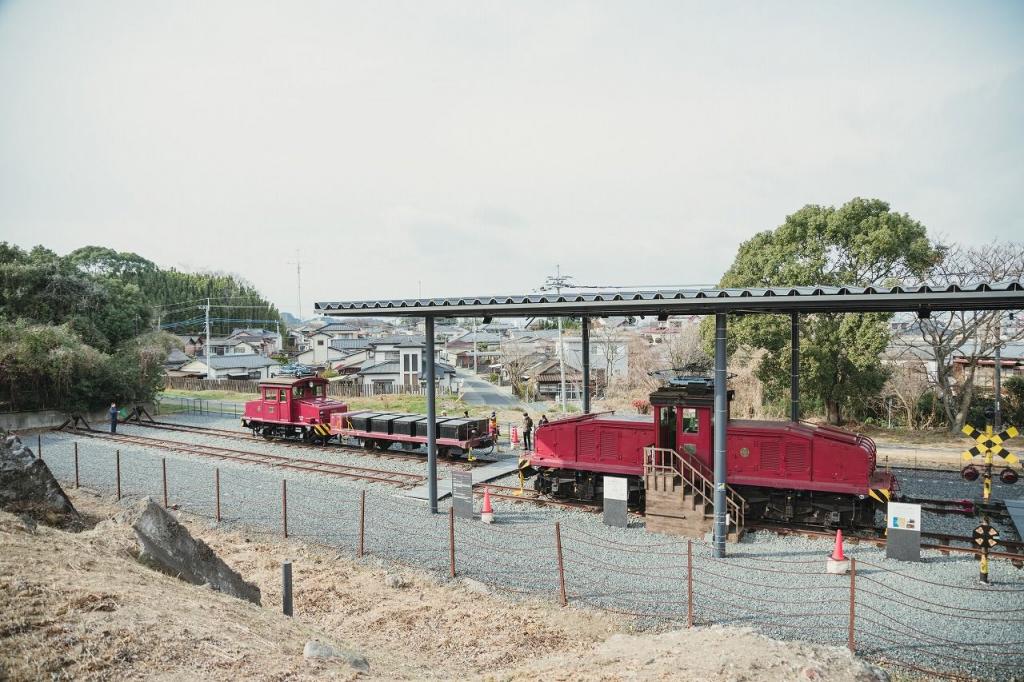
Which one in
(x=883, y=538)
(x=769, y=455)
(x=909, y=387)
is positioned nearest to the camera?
(x=883, y=538)

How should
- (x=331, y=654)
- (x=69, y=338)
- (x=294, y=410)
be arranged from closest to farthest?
(x=331, y=654) < (x=294, y=410) < (x=69, y=338)

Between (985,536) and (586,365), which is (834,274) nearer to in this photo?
(586,365)

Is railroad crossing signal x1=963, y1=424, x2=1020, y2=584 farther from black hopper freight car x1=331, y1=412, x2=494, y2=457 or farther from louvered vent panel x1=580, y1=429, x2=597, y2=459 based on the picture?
black hopper freight car x1=331, y1=412, x2=494, y2=457

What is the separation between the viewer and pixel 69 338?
28.4m

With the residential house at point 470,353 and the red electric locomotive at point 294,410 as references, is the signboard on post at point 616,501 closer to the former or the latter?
the red electric locomotive at point 294,410

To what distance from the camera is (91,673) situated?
5.18 meters

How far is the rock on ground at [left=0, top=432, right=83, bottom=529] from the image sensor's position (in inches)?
426

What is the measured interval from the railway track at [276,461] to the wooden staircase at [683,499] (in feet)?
22.2

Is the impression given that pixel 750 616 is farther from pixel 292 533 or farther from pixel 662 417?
pixel 292 533

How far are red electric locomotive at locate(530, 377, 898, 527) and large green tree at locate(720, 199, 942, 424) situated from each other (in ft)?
36.1

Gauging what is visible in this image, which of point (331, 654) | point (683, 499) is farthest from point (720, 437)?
point (331, 654)

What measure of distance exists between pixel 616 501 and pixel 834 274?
52.8 ft

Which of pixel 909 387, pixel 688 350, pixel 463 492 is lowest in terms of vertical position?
pixel 463 492

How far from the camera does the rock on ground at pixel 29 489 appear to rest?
1082cm
